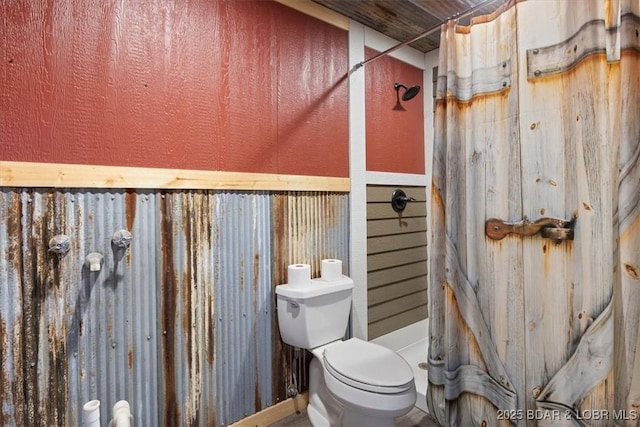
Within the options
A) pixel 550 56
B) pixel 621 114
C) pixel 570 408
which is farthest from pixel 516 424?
pixel 550 56

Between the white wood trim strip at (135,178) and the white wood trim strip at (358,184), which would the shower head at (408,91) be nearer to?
the white wood trim strip at (358,184)

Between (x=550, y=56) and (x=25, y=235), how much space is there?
2054 mm

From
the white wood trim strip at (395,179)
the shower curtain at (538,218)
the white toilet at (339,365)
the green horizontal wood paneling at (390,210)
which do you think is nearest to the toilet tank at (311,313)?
the white toilet at (339,365)

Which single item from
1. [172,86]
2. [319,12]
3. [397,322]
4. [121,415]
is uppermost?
[319,12]

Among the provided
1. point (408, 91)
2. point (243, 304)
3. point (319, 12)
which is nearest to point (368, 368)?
point (243, 304)

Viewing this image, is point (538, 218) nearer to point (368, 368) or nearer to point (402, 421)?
point (368, 368)

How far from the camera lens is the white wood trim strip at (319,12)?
193cm

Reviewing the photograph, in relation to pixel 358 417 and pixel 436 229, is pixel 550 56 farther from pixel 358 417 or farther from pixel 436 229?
pixel 358 417

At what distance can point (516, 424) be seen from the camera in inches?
51.3

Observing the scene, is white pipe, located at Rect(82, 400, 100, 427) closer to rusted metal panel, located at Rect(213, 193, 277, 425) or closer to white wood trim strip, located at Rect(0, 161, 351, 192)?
rusted metal panel, located at Rect(213, 193, 277, 425)

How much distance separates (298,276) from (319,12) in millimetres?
1635

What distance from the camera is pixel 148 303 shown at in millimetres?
1444

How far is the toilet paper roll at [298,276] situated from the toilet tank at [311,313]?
0.07 feet

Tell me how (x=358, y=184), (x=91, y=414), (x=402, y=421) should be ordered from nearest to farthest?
(x=91, y=414)
(x=402, y=421)
(x=358, y=184)
